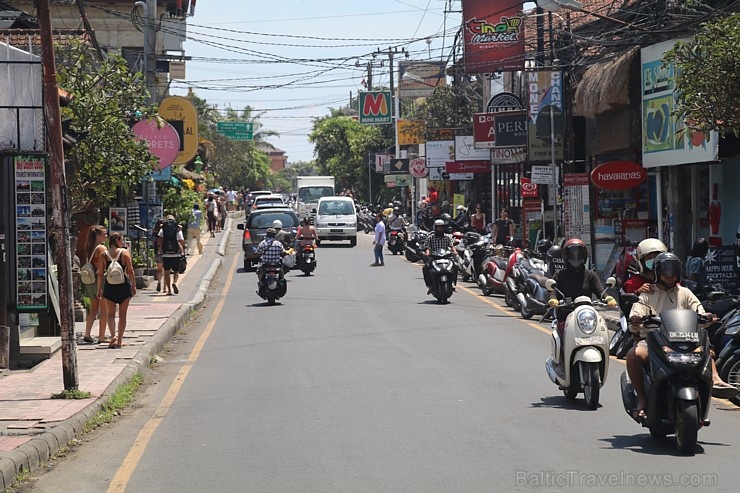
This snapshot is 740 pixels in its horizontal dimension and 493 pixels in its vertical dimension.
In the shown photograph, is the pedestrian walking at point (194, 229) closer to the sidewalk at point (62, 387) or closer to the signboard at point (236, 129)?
the sidewalk at point (62, 387)

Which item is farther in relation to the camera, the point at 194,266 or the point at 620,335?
the point at 194,266

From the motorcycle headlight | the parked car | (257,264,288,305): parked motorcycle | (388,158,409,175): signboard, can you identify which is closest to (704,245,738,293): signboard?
the motorcycle headlight

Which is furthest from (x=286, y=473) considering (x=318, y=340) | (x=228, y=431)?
(x=318, y=340)

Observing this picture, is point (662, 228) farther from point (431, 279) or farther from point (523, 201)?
point (523, 201)

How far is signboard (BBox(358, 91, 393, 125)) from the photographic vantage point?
58.6 metres

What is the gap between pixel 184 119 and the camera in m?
28.1

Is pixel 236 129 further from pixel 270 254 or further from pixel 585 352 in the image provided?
pixel 585 352

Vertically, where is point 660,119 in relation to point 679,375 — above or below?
above

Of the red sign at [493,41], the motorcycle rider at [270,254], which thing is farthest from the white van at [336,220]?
the motorcycle rider at [270,254]

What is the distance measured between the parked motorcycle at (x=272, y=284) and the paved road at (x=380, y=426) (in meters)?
4.85

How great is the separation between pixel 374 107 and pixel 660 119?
3600 cm

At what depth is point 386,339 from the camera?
17.0m

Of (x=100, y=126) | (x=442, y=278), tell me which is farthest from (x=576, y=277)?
(x=442, y=278)

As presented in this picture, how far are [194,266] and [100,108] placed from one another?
17.8 m
